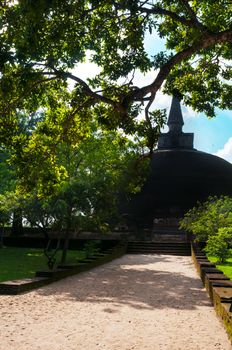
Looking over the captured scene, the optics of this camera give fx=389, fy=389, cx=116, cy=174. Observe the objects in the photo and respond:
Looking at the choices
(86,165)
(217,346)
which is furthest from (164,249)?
(217,346)

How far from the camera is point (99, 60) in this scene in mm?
11680

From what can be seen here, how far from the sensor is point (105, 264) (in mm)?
18672

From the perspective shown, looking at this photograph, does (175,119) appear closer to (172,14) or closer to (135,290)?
(135,290)

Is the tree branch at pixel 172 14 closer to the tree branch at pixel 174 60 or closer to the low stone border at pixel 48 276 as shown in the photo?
the tree branch at pixel 174 60

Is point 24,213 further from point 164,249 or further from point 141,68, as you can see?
point 164,249

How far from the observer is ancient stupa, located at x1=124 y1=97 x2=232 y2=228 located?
128ft

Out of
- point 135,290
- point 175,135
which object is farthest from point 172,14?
point 175,135

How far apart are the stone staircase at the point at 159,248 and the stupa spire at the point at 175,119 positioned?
2498 cm

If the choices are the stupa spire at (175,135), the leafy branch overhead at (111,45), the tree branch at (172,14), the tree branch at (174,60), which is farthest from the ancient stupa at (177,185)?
the tree branch at (172,14)

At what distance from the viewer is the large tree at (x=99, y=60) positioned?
8180 millimetres

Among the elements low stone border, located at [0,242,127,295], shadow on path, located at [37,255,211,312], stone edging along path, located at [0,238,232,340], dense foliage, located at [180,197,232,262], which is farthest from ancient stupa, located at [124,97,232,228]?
shadow on path, located at [37,255,211,312]

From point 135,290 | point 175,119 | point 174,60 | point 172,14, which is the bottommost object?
point 135,290

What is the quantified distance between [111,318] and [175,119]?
150 ft

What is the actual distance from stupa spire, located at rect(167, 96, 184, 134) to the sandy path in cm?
4013
